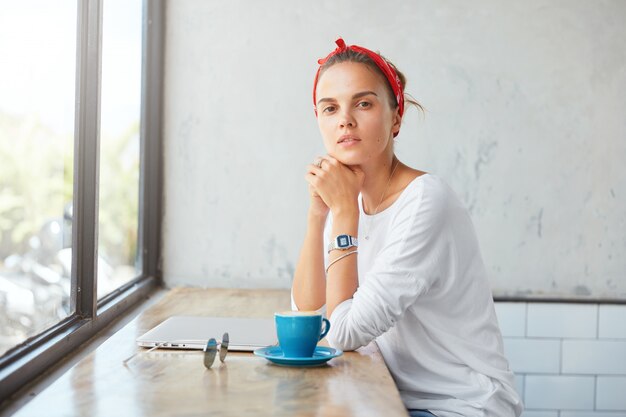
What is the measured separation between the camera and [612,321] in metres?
2.90

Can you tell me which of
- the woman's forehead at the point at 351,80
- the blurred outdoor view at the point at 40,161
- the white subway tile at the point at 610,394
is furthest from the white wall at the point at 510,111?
the woman's forehead at the point at 351,80

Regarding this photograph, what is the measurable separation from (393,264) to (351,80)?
48cm

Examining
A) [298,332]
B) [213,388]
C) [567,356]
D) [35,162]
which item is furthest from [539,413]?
[35,162]

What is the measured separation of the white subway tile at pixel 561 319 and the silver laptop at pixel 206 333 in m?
1.29

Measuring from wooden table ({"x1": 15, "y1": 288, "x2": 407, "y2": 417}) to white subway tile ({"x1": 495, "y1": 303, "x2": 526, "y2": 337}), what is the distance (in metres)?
1.30

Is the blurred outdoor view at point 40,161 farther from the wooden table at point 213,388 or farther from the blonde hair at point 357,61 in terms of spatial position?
the blonde hair at point 357,61

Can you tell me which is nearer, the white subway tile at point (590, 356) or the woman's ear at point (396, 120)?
the woman's ear at point (396, 120)

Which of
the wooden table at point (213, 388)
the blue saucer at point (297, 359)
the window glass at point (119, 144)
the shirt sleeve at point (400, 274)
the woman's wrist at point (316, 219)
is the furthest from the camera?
the window glass at point (119, 144)

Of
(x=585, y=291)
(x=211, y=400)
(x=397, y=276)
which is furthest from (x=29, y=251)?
(x=585, y=291)

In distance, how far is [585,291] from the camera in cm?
292

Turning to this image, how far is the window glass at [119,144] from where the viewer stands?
7.47ft

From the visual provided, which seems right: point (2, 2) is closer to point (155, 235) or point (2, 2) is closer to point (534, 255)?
point (155, 235)

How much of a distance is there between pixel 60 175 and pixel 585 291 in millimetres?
1943

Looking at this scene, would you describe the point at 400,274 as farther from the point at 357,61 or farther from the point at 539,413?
the point at 539,413
